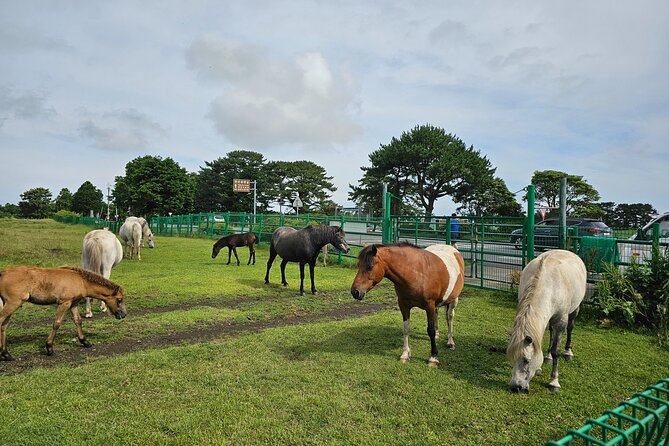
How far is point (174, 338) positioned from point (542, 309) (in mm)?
4726

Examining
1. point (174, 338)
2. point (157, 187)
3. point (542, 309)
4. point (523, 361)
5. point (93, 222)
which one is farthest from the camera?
point (93, 222)

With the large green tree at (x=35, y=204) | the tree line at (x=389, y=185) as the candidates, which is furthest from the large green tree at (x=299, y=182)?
the large green tree at (x=35, y=204)

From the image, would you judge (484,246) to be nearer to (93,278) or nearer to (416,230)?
(416,230)

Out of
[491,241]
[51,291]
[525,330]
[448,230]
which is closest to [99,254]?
[51,291]

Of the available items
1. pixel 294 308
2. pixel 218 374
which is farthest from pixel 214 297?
pixel 218 374

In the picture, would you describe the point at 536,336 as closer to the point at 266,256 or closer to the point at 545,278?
the point at 545,278

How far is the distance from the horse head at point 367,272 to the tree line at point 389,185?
2211 centimetres

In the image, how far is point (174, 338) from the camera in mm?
5406

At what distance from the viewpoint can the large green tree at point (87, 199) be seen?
244ft

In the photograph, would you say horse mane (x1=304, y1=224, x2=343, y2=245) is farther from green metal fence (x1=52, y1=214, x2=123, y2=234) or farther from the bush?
green metal fence (x1=52, y1=214, x2=123, y2=234)

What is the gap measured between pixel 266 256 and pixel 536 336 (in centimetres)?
1332

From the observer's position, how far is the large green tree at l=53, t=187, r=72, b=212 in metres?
82.8

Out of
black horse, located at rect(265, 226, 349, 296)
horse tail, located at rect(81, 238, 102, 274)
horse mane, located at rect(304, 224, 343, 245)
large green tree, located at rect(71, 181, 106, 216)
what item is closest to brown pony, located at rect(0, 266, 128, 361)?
horse tail, located at rect(81, 238, 102, 274)

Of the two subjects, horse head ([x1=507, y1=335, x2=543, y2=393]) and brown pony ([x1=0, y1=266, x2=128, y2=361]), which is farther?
brown pony ([x1=0, y1=266, x2=128, y2=361])
